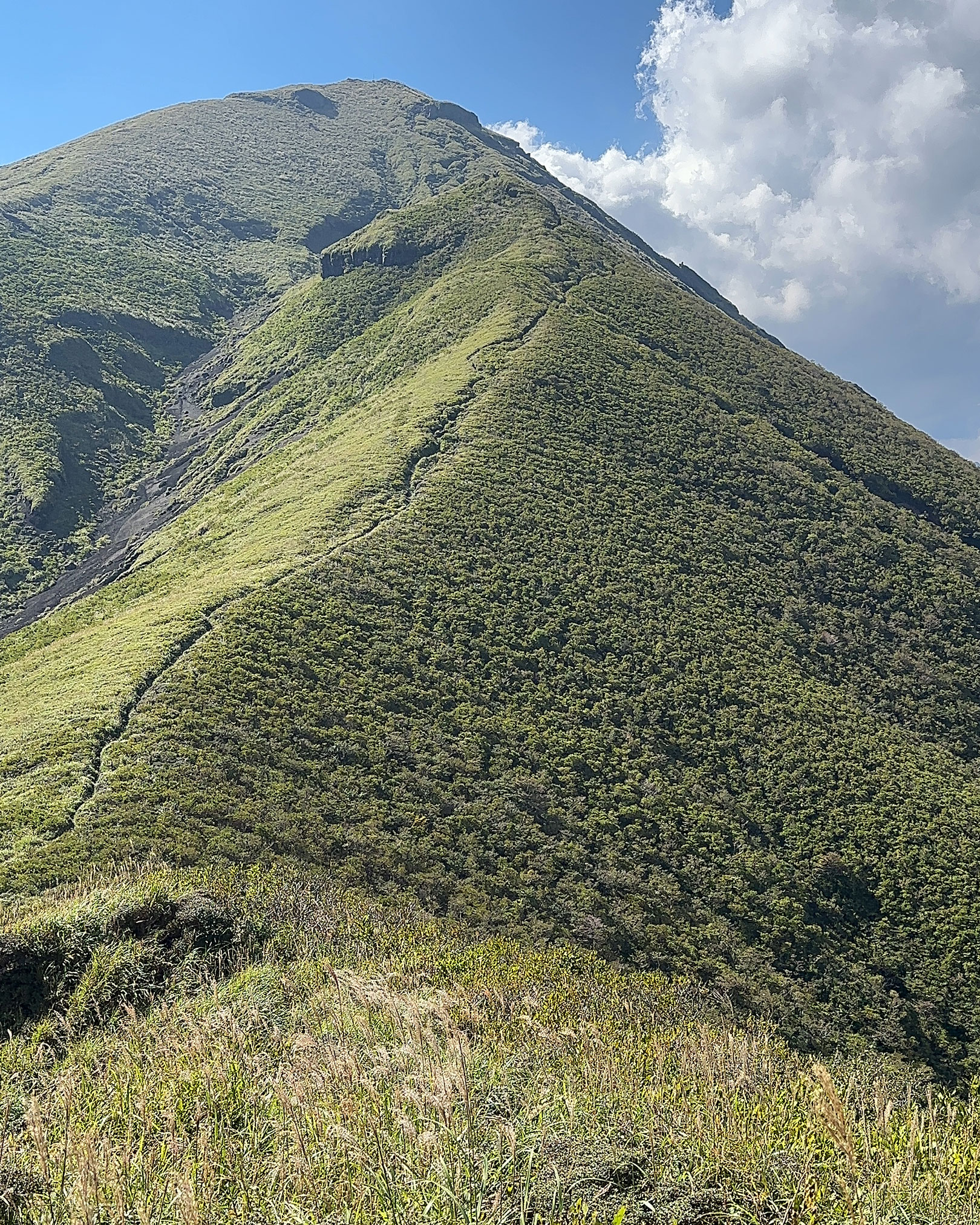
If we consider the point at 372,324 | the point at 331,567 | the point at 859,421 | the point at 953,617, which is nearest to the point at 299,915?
the point at 331,567

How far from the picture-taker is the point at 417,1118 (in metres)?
4.48

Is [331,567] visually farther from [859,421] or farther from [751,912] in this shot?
[859,421]

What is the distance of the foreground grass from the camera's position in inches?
158

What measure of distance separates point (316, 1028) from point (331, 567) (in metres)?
38.3

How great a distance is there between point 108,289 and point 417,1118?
150337mm

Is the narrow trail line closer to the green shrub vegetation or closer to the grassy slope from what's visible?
the green shrub vegetation

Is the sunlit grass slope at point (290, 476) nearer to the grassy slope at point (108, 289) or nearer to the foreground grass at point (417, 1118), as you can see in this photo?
the grassy slope at point (108, 289)

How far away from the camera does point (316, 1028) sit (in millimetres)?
6867

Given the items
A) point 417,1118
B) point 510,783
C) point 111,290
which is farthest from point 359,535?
point 111,290

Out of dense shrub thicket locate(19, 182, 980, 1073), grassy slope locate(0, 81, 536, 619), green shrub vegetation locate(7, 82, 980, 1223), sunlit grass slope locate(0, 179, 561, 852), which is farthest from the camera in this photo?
grassy slope locate(0, 81, 536, 619)

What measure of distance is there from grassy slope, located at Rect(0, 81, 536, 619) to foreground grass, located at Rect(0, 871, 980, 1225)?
74426mm

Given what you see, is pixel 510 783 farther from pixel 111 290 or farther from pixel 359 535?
pixel 111 290

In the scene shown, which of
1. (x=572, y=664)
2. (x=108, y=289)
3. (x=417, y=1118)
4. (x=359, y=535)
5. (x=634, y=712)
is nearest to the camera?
Result: (x=417, y=1118)

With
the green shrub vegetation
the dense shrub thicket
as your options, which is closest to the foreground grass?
the green shrub vegetation
